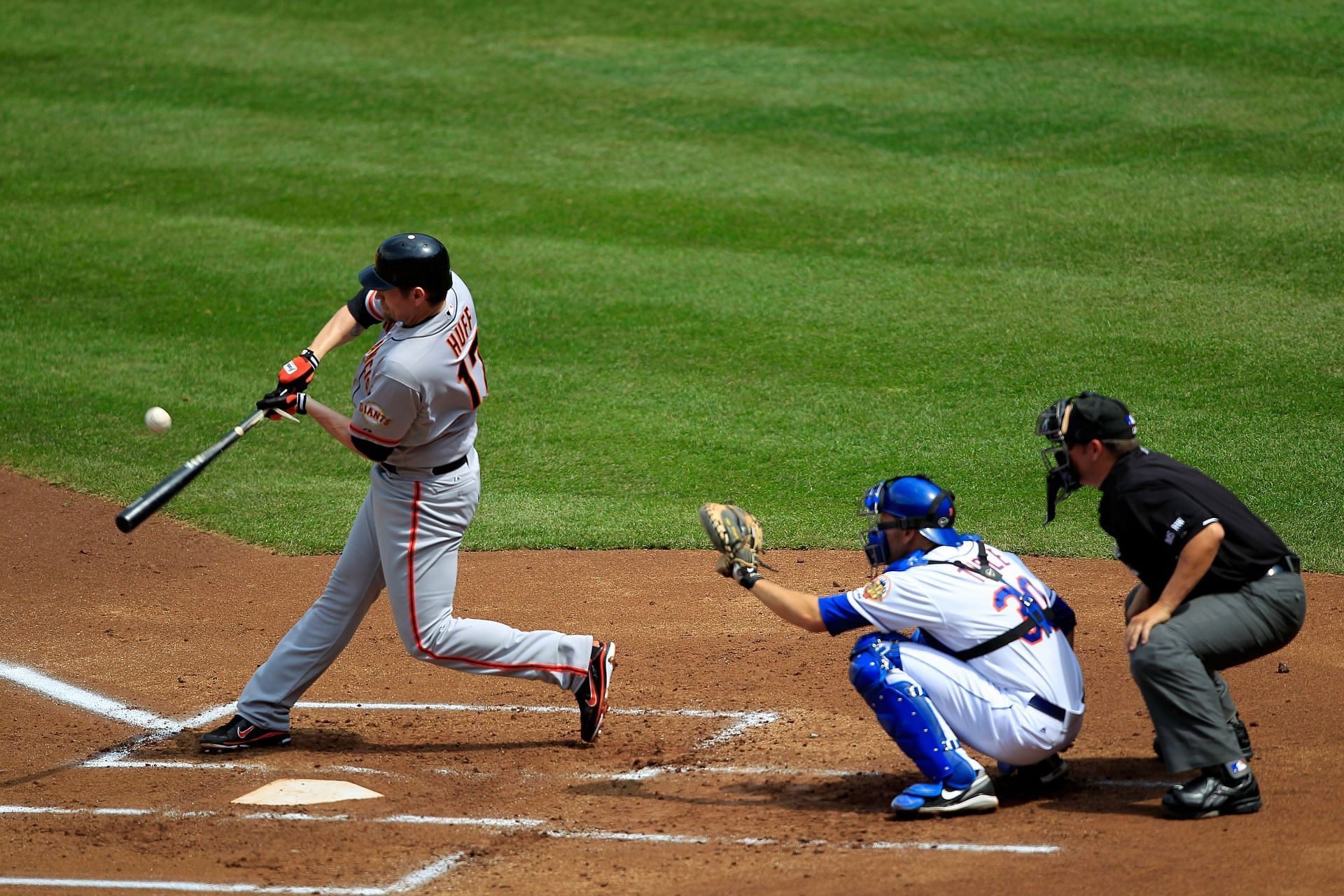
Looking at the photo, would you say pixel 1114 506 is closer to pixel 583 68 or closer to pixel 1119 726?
pixel 1119 726

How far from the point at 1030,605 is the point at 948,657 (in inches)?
12.1

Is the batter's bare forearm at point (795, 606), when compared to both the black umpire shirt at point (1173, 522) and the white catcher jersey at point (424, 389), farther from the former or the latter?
the white catcher jersey at point (424, 389)

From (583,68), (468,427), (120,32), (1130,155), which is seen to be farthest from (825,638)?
(120,32)

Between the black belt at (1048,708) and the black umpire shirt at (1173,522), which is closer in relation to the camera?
the black umpire shirt at (1173,522)

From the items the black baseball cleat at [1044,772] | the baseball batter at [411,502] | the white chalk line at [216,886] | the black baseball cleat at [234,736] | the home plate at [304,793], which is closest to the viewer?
the white chalk line at [216,886]

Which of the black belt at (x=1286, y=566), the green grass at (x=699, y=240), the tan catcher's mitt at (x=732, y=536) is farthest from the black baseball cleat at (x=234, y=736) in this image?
the black belt at (x=1286, y=566)

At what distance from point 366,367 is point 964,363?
6.27 metres

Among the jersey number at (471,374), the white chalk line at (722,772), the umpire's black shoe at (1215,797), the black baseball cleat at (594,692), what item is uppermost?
the jersey number at (471,374)

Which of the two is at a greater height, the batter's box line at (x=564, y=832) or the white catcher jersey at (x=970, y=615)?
the white catcher jersey at (x=970, y=615)

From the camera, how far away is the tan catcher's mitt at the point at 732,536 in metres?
→ 4.43

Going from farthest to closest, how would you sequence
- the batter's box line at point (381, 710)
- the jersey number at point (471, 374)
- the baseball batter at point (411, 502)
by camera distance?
the batter's box line at point (381, 710)
the jersey number at point (471, 374)
the baseball batter at point (411, 502)

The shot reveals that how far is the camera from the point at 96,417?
9.68 metres

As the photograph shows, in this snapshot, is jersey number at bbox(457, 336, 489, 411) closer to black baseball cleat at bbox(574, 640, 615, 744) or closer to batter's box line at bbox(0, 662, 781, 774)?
black baseball cleat at bbox(574, 640, 615, 744)

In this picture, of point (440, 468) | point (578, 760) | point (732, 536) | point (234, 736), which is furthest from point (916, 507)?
point (234, 736)
